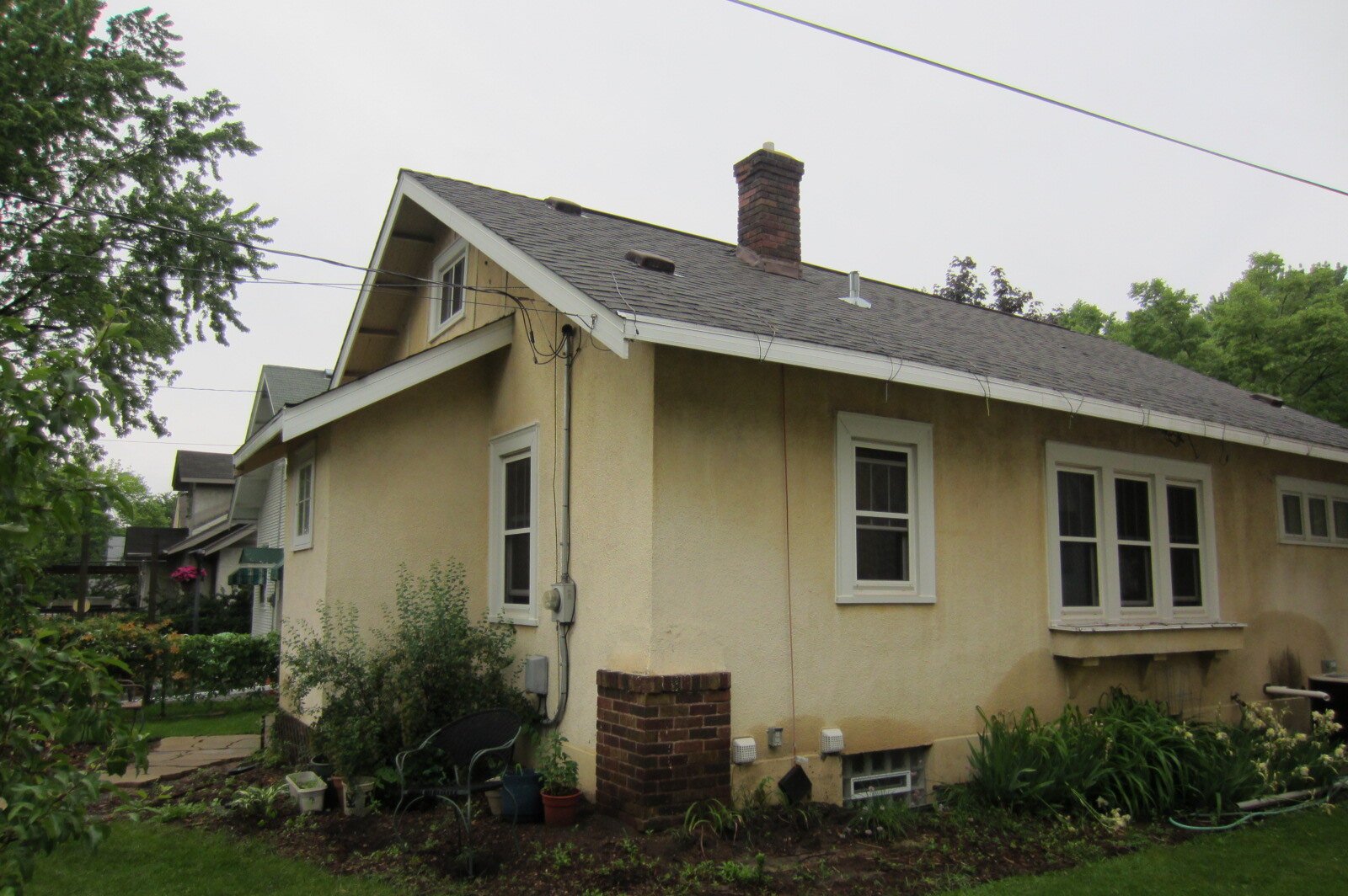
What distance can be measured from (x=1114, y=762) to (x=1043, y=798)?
914 mm

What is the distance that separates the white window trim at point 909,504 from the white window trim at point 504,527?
2514mm

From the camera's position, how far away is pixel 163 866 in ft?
20.2

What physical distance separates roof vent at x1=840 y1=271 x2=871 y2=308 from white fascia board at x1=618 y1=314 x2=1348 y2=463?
2.57m

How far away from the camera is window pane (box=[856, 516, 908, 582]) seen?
25.5 feet

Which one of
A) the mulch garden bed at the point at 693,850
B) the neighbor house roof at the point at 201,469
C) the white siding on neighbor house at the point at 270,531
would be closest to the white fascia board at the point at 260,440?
the mulch garden bed at the point at 693,850

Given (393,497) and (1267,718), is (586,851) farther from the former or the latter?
(1267,718)

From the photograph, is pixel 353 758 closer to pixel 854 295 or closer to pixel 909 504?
pixel 909 504

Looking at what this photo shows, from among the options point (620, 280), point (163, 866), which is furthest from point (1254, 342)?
point (163, 866)

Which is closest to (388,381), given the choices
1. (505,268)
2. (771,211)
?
(505,268)

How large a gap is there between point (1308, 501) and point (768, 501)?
8.44 m

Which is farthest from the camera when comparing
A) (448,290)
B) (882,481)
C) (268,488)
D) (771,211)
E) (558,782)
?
(268,488)

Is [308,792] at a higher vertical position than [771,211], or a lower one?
lower

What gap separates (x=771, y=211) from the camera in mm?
11047

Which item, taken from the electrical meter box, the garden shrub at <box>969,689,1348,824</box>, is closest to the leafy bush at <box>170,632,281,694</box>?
the electrical meter box
